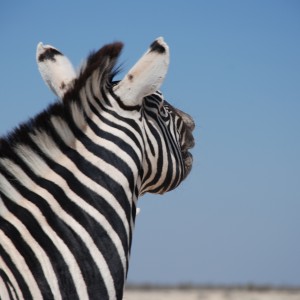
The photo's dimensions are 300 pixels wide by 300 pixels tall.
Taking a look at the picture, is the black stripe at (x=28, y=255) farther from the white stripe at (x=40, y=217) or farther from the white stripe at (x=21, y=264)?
the white stripe at (x=40, y=217)


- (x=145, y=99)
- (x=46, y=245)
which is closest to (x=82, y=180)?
(x=46, y=245)

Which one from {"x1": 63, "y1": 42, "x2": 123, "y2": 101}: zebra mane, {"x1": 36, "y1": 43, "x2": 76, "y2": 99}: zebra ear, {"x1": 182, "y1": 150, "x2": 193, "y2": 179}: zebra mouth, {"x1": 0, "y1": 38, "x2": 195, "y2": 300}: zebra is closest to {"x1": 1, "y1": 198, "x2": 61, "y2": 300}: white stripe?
{"x1": 0, "y1": 38, "x2": 195, "y2": 300}: zebra

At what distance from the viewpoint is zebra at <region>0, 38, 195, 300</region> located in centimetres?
425

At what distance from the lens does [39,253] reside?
13.9 ft

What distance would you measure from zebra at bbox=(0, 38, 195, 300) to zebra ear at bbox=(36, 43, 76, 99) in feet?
1.59

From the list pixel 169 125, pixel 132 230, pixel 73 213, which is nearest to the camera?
pixel 73 213

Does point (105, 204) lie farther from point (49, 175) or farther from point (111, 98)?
point (111, 98)

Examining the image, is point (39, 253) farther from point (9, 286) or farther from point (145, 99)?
point (145, 99)

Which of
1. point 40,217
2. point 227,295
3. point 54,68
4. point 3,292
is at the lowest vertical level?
point 227,295

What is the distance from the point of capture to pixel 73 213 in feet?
14.5

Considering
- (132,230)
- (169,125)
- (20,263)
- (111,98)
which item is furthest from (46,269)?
(169,125)

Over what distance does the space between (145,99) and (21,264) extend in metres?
1.44

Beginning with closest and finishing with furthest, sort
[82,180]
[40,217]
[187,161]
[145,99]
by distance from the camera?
[40,217] < [82,180] < [145,99] < [187,161]

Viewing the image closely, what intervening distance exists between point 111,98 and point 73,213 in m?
0.80
